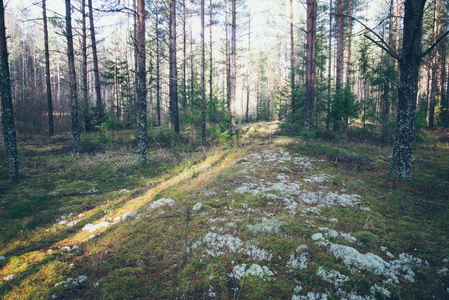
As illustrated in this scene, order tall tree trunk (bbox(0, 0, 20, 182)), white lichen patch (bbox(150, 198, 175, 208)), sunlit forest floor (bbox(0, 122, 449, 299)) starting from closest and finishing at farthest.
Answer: sunlit forest floor (bbox(0, 122, 449, 299)), white lichen patch (bbox(150, 198, 175, 208)), tall tree trunk (bbox(0, 0, 20, 182))

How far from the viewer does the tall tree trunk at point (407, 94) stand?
4.87m

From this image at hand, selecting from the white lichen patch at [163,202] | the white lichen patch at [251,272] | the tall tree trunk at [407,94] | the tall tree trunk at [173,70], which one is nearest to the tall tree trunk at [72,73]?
the tall tree trunk at [173,70]

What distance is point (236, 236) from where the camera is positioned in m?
2.77

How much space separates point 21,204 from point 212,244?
16.2 ft

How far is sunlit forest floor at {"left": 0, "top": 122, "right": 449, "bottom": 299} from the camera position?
6.64 feet

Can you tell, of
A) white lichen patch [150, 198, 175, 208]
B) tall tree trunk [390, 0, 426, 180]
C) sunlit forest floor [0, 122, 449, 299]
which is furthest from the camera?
tall tree trunk [390, 0, 426, 180]

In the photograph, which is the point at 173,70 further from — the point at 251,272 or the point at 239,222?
the point at 251,272

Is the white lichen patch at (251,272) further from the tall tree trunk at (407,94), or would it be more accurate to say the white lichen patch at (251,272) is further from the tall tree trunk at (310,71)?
the tall tree trunk at (310,71)

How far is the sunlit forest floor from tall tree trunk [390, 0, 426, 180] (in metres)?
0.48

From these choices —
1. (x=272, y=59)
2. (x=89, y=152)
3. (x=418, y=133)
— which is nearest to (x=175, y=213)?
(x=89, y=152)

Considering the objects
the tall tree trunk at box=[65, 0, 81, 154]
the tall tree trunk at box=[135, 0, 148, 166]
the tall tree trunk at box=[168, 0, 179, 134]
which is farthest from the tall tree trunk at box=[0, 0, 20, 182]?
the tall tree trunk at box=[168, 0, 179, 134]

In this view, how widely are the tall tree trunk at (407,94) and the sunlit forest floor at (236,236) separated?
48 cm

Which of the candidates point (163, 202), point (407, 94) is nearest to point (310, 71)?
point (407, 94)

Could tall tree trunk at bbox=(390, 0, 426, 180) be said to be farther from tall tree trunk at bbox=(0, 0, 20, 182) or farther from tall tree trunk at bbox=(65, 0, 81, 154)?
tall tree trunk at bbox=(65, 0, 81, 154)
